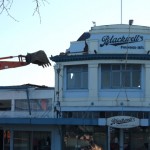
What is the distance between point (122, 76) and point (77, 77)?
3.21 metres

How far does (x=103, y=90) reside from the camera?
1473 inches

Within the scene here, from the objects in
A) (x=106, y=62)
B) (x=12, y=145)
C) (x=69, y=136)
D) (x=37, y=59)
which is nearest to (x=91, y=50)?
(x=106, y=62)

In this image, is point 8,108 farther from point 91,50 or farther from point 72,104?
point 91,50

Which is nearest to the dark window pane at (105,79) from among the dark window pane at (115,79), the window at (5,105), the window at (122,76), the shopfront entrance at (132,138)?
the window at (122,76)

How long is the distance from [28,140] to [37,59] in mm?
21324

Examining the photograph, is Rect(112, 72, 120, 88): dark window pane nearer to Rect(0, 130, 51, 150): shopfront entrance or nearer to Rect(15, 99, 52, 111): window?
Rect(15, 99, 52, 111): window

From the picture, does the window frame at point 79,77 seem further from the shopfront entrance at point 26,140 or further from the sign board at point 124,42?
the shopfront entrance at point 26,140

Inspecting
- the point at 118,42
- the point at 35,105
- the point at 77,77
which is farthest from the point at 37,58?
the point at 35,105

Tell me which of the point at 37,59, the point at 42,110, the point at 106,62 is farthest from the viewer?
the point at 42,110

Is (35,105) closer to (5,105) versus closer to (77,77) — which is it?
(5,105)

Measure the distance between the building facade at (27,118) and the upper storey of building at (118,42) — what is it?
15.8 feet

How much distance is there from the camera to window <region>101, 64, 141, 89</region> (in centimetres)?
3738

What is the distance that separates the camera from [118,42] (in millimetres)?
37219

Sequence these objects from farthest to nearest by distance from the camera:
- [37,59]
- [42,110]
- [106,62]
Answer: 1. [42,110]
2. [106,62]
3. [37,59]
